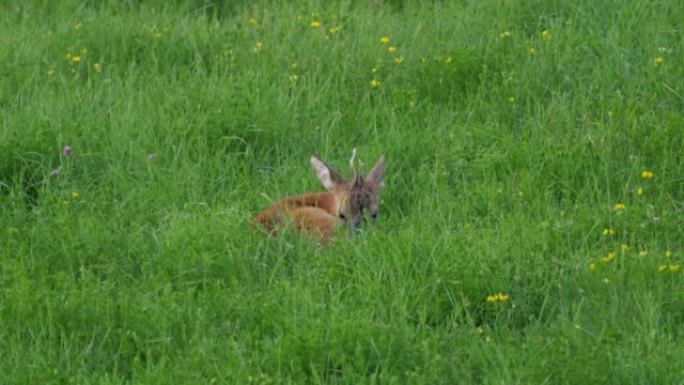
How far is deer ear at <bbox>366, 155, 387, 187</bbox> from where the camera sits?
26.0ft

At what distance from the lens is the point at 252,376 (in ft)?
19.8

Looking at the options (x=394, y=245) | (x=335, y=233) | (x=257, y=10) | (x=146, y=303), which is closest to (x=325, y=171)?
(x=335, y=233)

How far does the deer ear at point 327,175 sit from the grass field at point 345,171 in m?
0.34

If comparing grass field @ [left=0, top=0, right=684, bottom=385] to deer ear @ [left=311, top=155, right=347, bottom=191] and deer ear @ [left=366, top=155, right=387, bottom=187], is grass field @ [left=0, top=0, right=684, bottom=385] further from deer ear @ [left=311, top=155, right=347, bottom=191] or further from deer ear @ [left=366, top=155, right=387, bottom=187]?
deer ear @ [left=311, top=155, right=347, bottom=191]

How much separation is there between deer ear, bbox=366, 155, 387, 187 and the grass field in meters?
0.20

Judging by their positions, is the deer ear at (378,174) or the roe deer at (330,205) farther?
the deer ear at (378,174)

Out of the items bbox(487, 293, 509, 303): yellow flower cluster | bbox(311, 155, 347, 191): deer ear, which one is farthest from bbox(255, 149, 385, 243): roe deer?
bbox(487, 293, 509, 303): yellow flower cluster

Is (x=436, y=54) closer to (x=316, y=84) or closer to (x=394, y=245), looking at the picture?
(x=316, y=84)

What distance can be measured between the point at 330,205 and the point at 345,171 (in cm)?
66

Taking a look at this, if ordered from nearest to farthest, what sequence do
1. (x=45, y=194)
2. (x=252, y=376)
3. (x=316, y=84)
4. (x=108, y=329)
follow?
(x=252, y=376)
(x=108, y=329)
(x=45, y=194)
(x=316, y=84)

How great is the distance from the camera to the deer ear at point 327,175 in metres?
7.89

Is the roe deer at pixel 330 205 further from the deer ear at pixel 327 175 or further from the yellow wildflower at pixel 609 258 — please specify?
the yellow wildflower at pixel 609 258

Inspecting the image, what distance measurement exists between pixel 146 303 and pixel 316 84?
2.98 m

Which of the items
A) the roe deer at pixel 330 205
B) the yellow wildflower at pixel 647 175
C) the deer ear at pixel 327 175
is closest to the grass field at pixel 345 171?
the yellow wildflower at pixel 647 175
